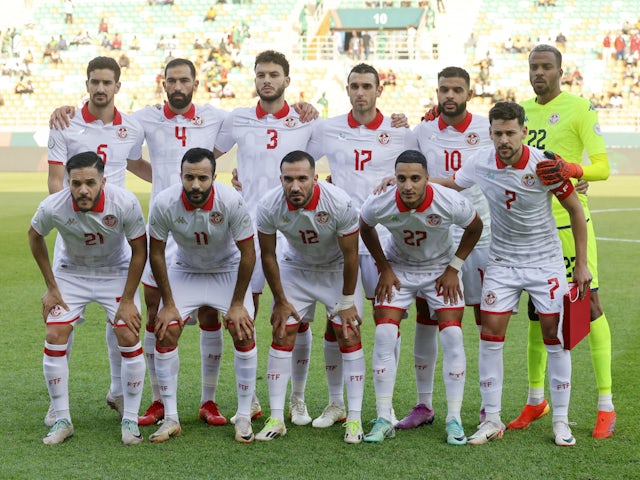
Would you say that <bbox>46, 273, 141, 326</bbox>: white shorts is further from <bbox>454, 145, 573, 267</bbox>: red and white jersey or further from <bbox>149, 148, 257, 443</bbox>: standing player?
<bbox>454, 145, 573, 267</bbox>: red and white jersey

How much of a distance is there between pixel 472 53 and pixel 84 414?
32445 mm

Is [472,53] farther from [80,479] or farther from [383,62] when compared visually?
[80,479]

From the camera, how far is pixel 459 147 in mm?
5918

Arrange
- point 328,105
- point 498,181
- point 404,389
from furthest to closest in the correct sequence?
point 328,105 → point 404,389 → point 498,181

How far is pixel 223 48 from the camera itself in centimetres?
3675

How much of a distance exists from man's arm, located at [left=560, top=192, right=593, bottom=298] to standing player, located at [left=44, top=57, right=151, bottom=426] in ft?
9.66

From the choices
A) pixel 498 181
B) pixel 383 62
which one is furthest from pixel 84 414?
pixel 383 62

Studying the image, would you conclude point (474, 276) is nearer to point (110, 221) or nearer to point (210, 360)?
point (210, 360)

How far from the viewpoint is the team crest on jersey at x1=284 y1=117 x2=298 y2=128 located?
6.22 meters

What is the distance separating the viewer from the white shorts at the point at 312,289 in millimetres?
5559

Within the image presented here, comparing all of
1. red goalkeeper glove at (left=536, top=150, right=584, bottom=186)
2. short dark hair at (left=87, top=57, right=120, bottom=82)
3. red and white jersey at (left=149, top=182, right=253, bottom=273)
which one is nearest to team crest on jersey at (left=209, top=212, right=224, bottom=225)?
red and white jersey at (left=149, top=182, right=253, bottom=273)

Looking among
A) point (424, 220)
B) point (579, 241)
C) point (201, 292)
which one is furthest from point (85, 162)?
point (579, 241)

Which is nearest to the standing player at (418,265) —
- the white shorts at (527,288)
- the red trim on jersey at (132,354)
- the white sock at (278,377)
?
the white shorts at (527,288)

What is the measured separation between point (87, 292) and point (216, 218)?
0.94 metres
